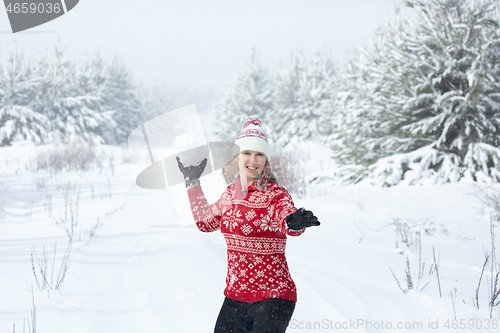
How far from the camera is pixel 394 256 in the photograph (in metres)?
3.90

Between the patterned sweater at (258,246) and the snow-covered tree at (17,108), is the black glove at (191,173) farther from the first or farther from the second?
the snow-covered tree at (17,108)

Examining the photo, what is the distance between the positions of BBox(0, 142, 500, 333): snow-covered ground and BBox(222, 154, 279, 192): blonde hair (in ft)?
1.54

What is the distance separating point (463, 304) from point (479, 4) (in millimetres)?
9299

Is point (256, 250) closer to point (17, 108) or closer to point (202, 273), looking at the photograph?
point (202, 273)

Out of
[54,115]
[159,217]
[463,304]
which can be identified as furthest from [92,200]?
[54,115]

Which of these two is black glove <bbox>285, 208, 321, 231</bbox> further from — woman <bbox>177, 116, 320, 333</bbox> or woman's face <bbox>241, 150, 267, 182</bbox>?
woman's face <bbox>241, 150, 267, 182</bbox>

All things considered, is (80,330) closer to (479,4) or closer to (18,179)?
(18,179)

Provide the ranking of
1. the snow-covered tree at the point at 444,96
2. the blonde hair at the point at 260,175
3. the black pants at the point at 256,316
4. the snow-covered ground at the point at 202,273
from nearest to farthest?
the black pants at the point at 256,316 < the blonde hair at the point at 260,175 < the snow-covered ground at the point at 202,273 < the snow-covered tree at the point at 444,96

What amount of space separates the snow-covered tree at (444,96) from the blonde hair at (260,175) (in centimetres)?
816

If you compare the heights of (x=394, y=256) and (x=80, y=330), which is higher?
(x=80, y=330)

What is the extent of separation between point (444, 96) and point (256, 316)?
8858mm

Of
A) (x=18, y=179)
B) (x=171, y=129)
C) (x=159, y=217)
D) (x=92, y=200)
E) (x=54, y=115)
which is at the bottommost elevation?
(x=54, y=115)

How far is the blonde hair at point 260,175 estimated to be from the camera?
67.7 inches

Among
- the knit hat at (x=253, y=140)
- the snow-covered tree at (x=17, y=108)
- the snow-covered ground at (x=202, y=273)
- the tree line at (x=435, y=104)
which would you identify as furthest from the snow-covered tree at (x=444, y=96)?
the snow-covered tree at (x=17, y=108)
